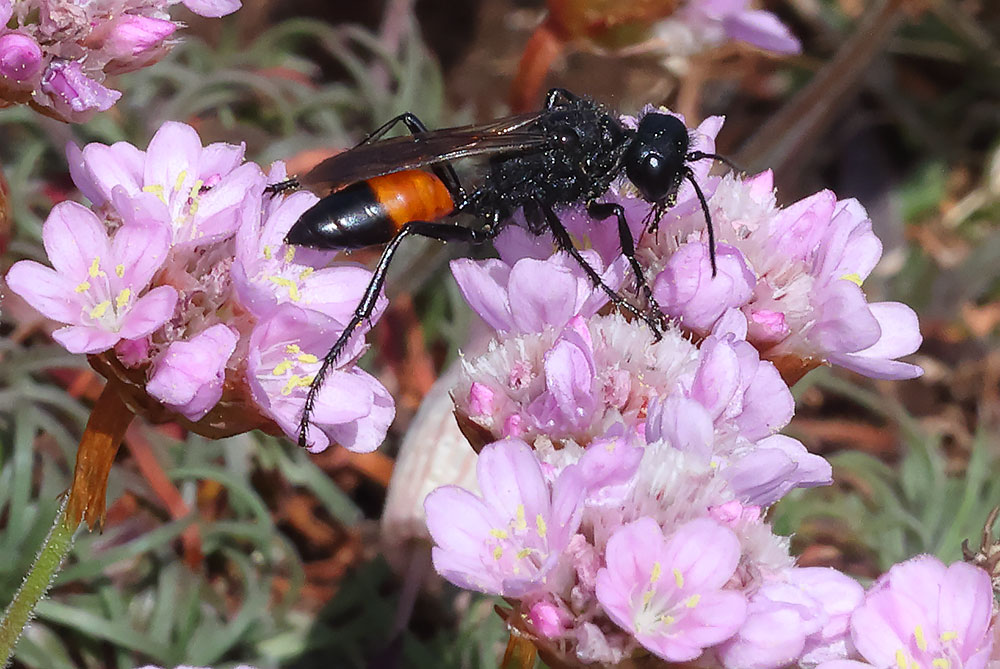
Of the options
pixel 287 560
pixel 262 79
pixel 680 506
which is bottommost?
pixel 287 560

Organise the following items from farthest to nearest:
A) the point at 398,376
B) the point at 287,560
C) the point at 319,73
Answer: the point at 319,73, the point at 398,376, the point at 287,560

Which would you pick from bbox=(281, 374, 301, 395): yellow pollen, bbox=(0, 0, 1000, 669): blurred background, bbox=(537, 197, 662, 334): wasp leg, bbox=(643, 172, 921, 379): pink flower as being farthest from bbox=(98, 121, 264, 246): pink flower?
bbox=(0, 0, 1000, 669): blurred background

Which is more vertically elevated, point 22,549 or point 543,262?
point 543,262

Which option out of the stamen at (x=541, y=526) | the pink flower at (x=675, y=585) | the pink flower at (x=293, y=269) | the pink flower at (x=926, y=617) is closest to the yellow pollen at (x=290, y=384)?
the pink flower at (x=293, y=269)

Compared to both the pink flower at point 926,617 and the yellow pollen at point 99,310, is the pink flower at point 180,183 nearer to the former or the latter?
the yellow pollen at point 99,310

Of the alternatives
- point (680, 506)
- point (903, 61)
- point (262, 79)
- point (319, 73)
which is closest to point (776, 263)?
point (680, 506)

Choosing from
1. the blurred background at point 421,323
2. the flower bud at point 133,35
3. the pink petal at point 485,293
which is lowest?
the blurred background at point 421,323

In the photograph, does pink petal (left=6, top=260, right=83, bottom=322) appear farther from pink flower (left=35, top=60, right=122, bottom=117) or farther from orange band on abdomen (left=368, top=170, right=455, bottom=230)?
orange band on abdomen (left=368, top=170, right=455, bottom=230)

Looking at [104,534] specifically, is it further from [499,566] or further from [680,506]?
[680,506]

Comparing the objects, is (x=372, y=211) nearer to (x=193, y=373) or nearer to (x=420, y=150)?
(x=420, y=150)
